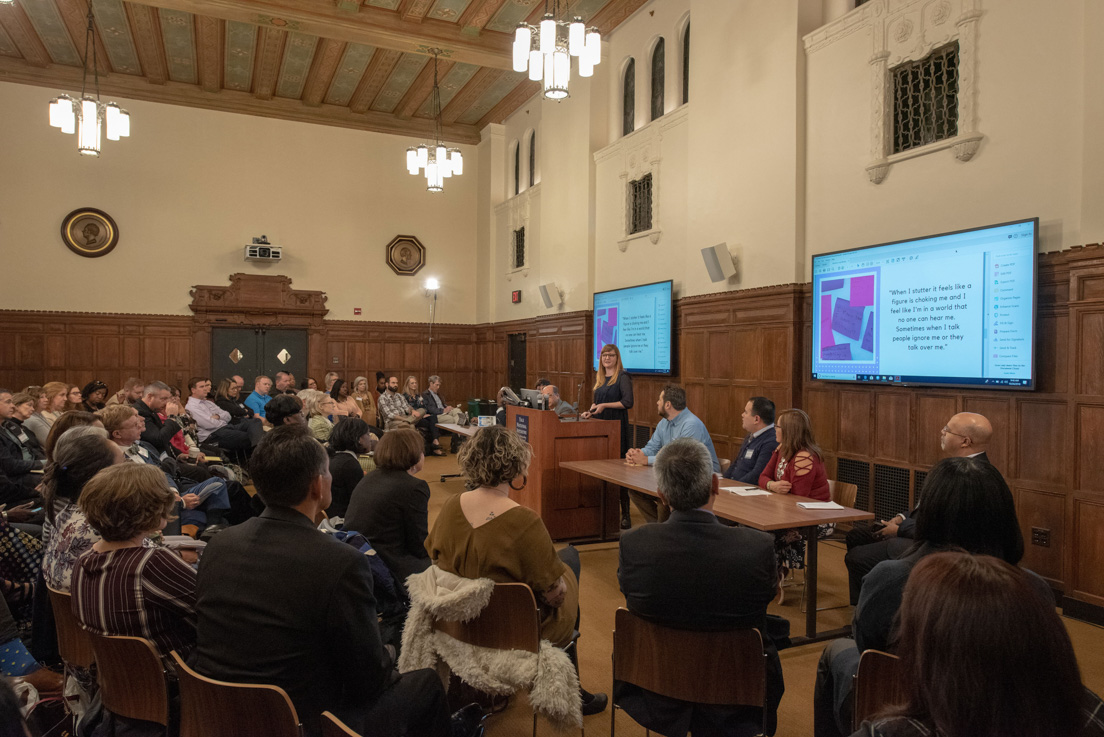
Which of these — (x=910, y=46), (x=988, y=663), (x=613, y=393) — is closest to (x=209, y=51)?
(x=613, y=393)

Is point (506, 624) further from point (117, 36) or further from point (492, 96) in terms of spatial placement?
point (492, 96)

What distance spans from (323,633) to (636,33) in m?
9.11

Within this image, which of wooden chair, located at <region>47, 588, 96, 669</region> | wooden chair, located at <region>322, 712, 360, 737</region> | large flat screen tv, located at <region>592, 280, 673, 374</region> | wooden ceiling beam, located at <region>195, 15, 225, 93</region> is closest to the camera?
wooden chair, located at <region>322, 712, 360, 737</region>

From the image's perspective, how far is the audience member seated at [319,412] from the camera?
600 cm

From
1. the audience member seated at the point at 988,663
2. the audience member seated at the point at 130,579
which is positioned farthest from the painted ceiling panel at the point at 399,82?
the audience member seated at the point at 988,663

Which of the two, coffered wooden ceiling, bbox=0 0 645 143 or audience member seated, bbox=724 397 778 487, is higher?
coffered wooden ceiling, bbox=0 0 645 143

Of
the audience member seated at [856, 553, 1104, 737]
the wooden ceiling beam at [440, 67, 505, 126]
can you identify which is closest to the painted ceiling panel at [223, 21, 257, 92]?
the wooden ceiling beam at [440, 67, 505, 126]

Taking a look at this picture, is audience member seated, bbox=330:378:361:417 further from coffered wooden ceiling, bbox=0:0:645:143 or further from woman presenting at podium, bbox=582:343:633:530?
coffered wooden ceiling, bbox=0:0:645:143

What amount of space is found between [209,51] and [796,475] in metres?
10.9

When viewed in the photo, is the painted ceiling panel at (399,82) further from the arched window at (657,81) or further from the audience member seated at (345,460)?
the audience member seated at (345,460)

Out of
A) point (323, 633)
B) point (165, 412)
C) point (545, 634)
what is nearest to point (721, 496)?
point (545, 634)

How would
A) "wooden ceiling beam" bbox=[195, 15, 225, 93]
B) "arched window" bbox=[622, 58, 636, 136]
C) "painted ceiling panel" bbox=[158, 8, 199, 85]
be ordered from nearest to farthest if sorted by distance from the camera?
"arched window" bbox=[622, 58, 636, 136] → "painted ceiling panel" bbox=[158, 8, 199, 85] → "wooden ceiling beam" bbox=[195, 15, 225, 93]

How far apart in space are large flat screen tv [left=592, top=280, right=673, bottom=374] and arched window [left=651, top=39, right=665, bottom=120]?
2399 millimetres

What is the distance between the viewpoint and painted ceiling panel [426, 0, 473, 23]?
888 centimetres
